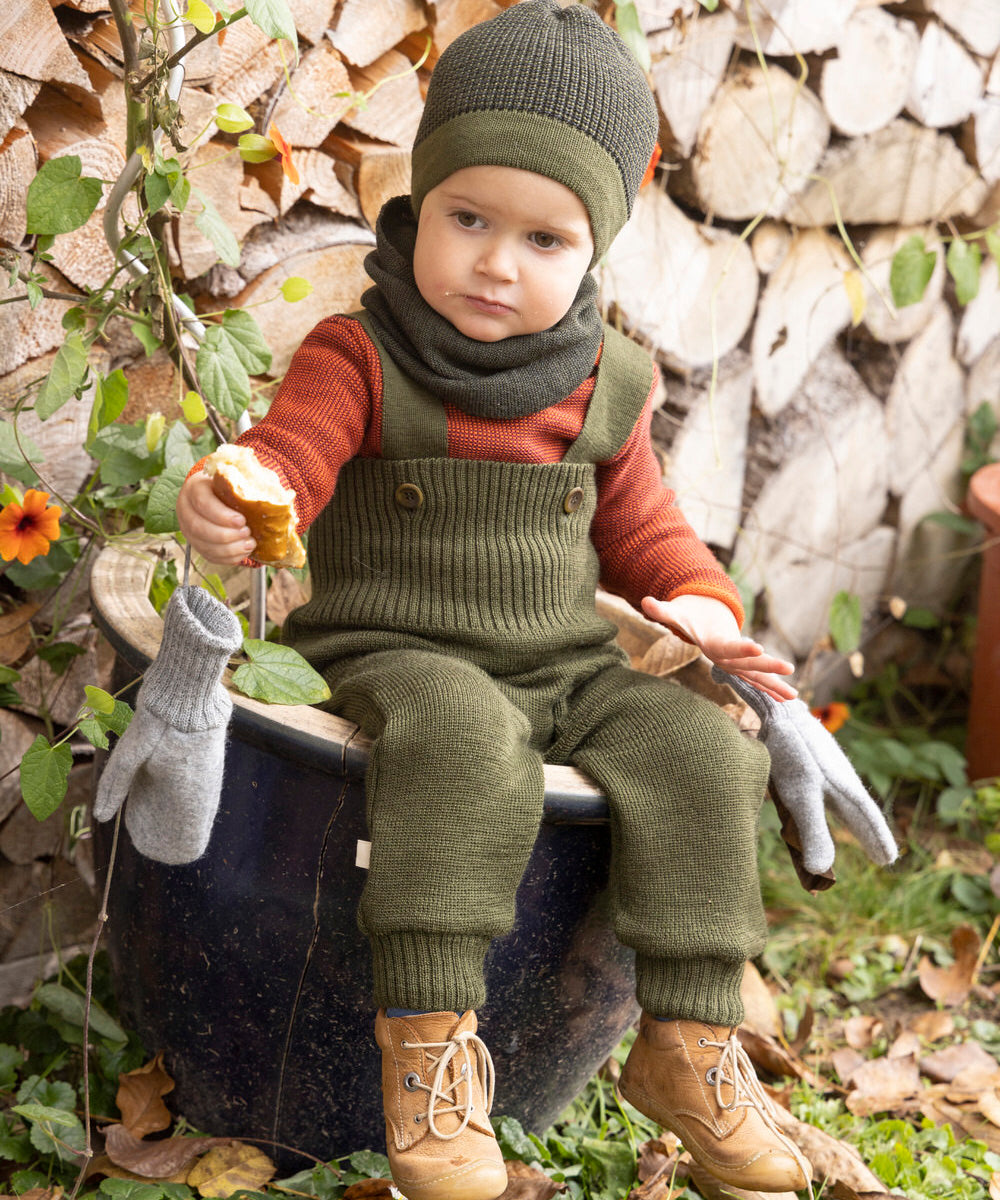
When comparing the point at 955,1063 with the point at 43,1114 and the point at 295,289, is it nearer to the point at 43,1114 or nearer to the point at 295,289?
the point at 43,1114

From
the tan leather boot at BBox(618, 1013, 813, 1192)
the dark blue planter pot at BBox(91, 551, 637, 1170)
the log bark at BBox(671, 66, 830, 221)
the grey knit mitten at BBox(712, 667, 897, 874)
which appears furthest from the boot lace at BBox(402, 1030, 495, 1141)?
the log bark at BBox(671, 66, 830, 221)

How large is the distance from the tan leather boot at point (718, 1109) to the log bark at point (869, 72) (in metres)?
1.55

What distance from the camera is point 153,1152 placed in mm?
1265

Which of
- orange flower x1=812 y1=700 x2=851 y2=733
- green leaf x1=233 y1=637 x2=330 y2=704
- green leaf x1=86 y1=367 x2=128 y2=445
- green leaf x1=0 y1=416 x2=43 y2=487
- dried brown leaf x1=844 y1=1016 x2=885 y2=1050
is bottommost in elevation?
dried brown leaf x1=844 y1=1016 x2=885 y2=1050

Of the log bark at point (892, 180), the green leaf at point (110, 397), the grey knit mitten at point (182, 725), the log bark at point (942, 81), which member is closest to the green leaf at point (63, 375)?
the green leaf at point (110, 397)

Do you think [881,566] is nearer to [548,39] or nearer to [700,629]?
[700,629]

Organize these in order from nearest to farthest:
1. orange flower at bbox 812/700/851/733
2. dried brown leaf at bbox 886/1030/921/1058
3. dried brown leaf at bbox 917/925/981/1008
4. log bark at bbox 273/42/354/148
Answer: log bark at bbox 273/42/354/148, dried brown leaf at bbox 886/1030/921/1058, dried brown leaf at bbox 917/925/981/1008, orange flower at bbox 812/700/851/733

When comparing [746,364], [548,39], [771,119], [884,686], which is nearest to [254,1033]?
[548,39]

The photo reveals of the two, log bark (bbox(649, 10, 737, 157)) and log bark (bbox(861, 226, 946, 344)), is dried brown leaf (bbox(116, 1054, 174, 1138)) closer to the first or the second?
log bark (bbox(649, 10, 737, 157))

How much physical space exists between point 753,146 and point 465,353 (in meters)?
0.97

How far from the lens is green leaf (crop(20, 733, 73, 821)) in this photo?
1109mm

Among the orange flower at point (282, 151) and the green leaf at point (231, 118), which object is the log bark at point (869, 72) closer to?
the orange flower at point (282, 151)

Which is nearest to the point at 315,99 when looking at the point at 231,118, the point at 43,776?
the point at 231,118

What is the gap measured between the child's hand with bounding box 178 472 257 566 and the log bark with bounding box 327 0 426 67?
2.42ft
